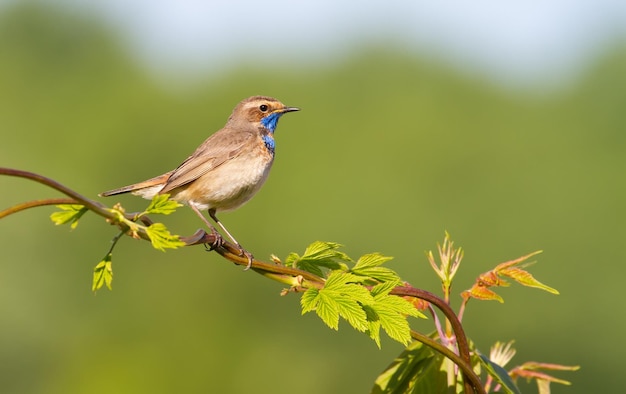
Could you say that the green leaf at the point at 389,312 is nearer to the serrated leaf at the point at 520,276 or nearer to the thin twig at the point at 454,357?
the thin twig at the point at 454,357

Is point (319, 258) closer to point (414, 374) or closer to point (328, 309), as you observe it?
point (328, 309)

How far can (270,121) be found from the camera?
857 centimetres

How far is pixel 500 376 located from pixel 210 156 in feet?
14.8

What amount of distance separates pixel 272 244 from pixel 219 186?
55382 mm

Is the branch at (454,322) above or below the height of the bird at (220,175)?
below

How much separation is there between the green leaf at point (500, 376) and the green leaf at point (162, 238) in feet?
3.57

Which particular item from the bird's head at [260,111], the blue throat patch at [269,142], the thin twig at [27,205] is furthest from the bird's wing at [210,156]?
the thin twig at [27,205]

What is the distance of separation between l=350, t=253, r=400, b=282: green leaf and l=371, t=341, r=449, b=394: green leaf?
429 mm

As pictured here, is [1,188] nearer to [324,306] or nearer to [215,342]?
[215,342]

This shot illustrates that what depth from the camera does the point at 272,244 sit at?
62.8m

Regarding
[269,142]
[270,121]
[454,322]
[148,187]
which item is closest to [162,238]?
[454,322]

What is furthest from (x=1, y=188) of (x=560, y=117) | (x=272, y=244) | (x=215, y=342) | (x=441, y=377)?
(x=441, y=377)

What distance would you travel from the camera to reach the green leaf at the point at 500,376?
3572 mm

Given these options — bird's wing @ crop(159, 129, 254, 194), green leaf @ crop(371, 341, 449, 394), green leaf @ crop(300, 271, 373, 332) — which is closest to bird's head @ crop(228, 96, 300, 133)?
bird's wing @ crop(159, 129, 254, 194)
